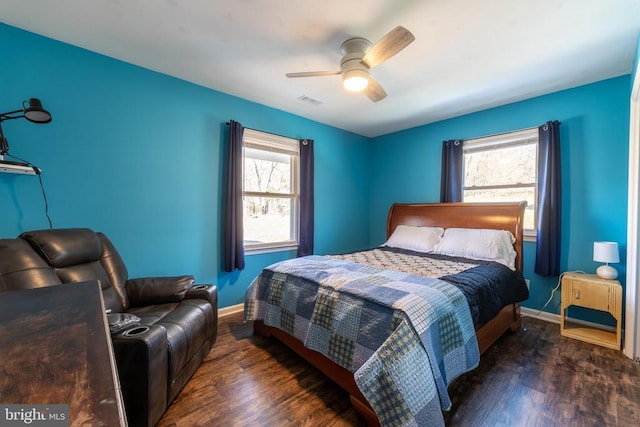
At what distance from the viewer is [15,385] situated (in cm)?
45

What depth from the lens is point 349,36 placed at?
1.99 m

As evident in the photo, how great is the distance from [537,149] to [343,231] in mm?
2748

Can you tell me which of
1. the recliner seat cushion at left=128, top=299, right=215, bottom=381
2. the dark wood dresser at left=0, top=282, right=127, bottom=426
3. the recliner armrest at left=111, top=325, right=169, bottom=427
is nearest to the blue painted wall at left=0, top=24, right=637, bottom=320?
the recliner seat cushion at left=128, top=299, right=215, bottom=381

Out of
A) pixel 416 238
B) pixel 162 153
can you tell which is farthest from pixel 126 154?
pixel 416 238

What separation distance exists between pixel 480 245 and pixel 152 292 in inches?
127

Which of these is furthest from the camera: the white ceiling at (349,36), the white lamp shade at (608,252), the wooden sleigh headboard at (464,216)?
the wooden sleigh headboard at (464,216)

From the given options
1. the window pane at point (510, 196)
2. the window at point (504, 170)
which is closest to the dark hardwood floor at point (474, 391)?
the window pane at point (510, 196)

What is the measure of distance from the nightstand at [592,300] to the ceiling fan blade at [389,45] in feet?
8.95

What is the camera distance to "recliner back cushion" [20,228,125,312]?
1744mm

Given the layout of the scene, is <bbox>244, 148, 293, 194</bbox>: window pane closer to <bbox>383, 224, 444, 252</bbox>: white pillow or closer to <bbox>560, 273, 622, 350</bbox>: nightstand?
<bbox>383, 224, 444, 252</bbox>: white pillow

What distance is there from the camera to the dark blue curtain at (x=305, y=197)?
3.67 meters

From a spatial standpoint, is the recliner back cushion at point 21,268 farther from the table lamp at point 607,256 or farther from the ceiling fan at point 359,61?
the table lamp at point 607,256

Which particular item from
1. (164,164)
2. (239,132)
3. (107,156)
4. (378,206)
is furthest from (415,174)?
(107,156)

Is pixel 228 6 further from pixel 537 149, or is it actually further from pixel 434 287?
pixel 537 149
